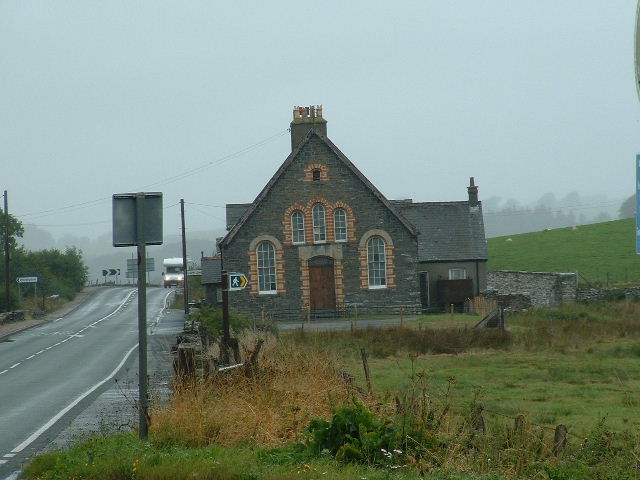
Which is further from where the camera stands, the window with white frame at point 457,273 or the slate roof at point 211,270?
the slate roof at point 211,270

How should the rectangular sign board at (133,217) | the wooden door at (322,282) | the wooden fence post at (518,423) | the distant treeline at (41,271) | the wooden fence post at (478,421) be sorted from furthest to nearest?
1. the distant treeline at (41,271)
2. the wooden door at (322,282)
3. the rectangular sign board at (133,217)
4. the wooden fence post at (478,421)
5. the wooden fence post at (518,423)

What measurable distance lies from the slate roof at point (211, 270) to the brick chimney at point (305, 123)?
31.4 feet

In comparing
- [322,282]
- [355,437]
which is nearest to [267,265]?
[322,282]

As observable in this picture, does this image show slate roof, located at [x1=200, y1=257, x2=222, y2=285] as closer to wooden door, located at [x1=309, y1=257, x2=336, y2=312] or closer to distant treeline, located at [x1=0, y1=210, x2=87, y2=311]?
wooden door, located at [x1=309, y1=257, x2=336, y2=312]

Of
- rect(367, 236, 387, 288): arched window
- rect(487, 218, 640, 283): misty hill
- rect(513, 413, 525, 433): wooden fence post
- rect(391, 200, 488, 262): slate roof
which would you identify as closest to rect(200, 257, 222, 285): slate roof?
rect(367, 236, 387, 288): arched window

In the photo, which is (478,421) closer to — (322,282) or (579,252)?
(322,282)

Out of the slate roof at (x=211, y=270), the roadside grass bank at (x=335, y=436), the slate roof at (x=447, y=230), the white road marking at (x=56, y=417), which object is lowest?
the white road marking at (x=56, y=417)

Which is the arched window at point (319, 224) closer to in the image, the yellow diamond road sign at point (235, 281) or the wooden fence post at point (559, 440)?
the yellow diamond road sign at point (235, 281)

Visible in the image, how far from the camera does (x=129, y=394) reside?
65.2 ft

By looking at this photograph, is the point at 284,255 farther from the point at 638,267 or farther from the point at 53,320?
the point at 638,267

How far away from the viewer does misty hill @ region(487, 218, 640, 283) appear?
217ft

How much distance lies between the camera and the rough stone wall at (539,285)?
5197cm

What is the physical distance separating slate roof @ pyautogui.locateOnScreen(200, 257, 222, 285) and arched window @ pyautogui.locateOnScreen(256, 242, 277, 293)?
21.0ft

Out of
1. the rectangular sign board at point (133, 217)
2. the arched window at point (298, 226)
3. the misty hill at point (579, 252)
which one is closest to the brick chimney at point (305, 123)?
the arched window at point (298, 226)
